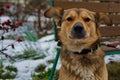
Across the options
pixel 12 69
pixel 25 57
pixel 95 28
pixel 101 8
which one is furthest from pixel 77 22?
pixel 25 57

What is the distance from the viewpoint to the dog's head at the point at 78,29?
4.11 meters

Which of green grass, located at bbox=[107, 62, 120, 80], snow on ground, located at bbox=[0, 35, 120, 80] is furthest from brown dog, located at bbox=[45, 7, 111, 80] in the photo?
snow on ground, located at bbox=[0, 35, 120, 80]

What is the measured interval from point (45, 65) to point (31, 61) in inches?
14.2

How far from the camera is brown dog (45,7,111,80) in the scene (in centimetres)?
412

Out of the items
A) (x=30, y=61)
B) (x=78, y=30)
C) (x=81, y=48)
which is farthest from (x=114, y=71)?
(x=78, y=30)

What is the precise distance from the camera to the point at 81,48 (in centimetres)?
424

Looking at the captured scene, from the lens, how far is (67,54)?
426cm

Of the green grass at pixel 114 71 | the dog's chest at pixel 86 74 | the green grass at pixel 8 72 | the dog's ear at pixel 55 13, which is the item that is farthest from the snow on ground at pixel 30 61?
the dog's chest at pixel 86 74

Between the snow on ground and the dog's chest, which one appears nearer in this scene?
the dog's chest

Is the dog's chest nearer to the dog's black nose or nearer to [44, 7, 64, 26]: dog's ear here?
the dog's black nose

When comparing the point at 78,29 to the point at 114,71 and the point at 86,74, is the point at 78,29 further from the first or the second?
the point at 114,71

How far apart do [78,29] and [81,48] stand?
265 mm

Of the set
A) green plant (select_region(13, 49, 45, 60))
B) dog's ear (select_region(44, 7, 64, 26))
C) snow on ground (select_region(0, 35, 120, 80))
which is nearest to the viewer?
dog's ear (select_region(44, 7, 64, 26))

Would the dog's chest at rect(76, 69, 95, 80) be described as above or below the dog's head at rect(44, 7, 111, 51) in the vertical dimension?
below
